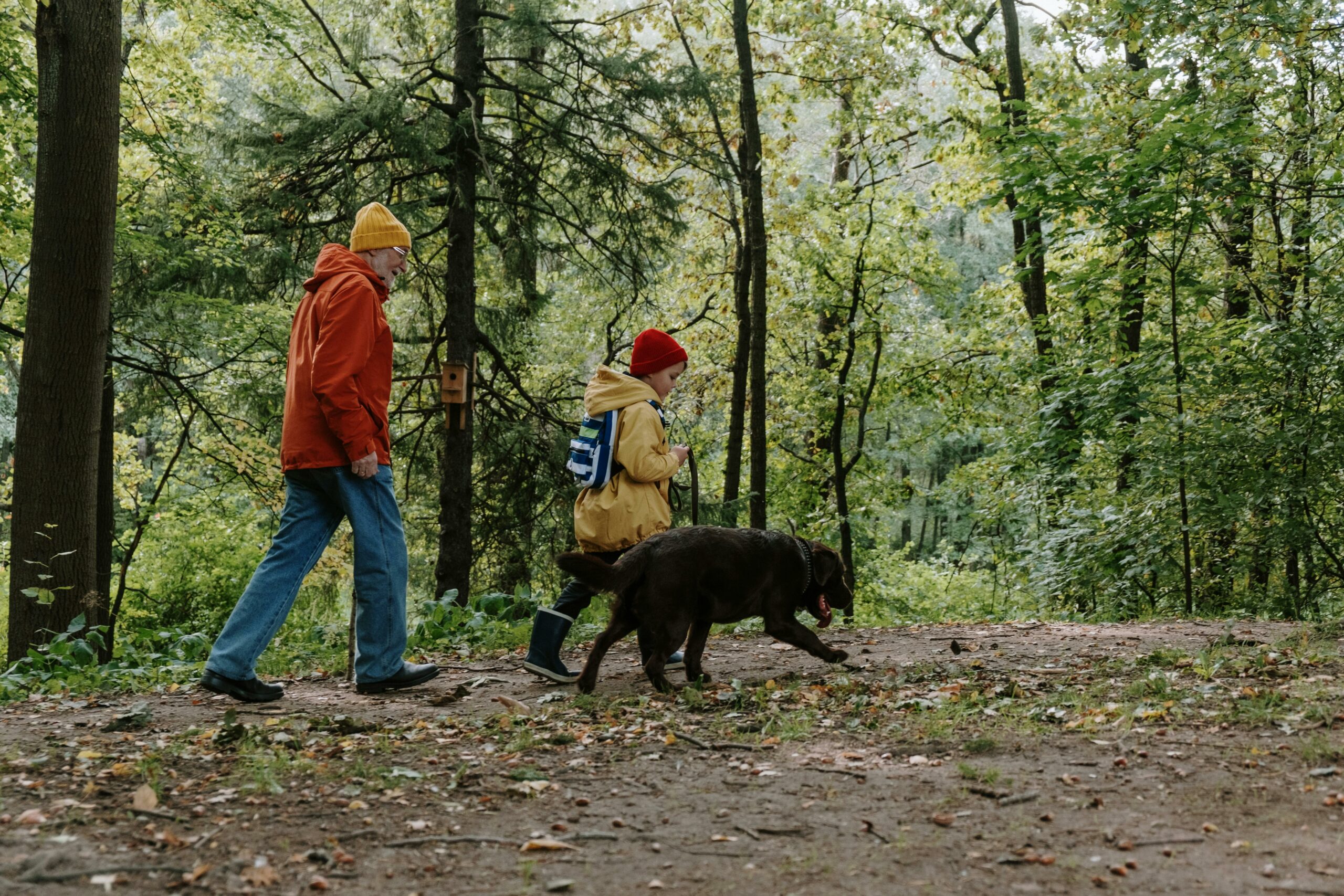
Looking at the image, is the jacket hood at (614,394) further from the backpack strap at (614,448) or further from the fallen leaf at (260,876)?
the fallen leaf at (260,876)

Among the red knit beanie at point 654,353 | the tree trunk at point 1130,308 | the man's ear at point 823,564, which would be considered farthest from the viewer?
the tree trunk at point 1130,308

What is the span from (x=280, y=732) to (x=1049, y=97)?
49.0 ft

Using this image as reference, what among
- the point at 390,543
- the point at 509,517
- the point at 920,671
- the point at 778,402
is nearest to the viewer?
the point at 390,543

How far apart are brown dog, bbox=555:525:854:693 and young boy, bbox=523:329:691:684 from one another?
0.23 meters

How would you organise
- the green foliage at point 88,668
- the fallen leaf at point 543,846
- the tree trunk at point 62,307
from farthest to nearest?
the tree trunk at point 62,307, the green foliage at point 88,668, the fallen leaf at point 543,846

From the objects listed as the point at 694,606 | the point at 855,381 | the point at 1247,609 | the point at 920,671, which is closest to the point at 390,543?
the point at 694,606

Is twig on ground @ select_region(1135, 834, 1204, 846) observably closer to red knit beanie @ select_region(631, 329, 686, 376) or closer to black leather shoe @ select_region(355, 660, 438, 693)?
red knit beanie @ select_region(631, 329, 686, 376)

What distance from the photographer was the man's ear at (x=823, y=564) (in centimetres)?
616

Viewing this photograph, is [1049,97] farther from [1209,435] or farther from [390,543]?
[390,543]

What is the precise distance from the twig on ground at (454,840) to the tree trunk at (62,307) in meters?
4.70

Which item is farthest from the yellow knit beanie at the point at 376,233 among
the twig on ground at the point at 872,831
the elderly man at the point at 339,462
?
the twig on ground at the point at 872,831

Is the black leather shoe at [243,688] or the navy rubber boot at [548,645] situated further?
the navy rubber boot at [548,645]

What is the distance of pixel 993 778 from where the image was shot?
11.7ft

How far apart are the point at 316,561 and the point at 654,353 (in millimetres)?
2175
